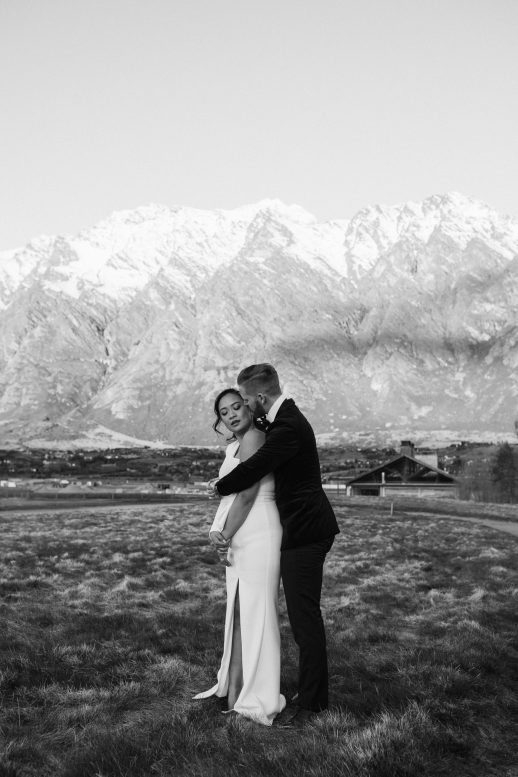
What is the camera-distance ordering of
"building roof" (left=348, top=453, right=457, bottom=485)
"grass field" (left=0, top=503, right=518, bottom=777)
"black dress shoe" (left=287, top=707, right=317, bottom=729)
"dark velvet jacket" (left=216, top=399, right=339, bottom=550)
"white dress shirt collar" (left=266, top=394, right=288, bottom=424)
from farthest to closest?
"building roof" (left=348, top=453, right=457, bottom=485)
"white dress shirt collar" (left=266, top=394, right=288, bottom=424)
"dark velvet jacket" (left=216, top=399, right=339, bottom=550)
"black dress shoe" (left=287, top=707, right=317, bottom=729)
"grass field" (left=0, top=503, right=518, bottom=777)

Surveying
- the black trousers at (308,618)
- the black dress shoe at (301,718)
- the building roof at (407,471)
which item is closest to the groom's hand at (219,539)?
the black trousers at (308,618)

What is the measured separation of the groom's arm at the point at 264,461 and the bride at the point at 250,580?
25cm

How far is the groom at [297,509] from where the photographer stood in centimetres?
682

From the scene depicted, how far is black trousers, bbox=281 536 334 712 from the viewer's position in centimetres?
683

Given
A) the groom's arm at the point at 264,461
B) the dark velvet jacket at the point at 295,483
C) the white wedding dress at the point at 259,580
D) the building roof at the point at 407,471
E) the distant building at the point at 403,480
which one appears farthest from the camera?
the building roof at the point at 407,471

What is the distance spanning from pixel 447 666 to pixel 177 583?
8.03 meters

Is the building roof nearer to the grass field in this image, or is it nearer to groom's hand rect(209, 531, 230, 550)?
the grass field

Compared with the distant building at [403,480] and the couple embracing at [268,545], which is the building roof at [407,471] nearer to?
the distant building at [403,480]

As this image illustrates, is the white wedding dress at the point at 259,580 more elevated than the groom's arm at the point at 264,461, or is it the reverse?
the groom's arm at the point at 264,461

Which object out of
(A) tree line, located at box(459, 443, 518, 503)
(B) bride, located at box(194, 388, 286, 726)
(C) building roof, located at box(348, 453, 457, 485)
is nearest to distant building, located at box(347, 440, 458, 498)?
(C) building roof, located at box(348, 453, 457, 485)

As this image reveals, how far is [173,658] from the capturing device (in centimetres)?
870

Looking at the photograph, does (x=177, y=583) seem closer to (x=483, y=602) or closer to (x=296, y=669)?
(x=483, y=602)

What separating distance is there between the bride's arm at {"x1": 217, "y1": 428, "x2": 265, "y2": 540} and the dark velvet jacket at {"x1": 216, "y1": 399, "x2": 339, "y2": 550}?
0.53 feet

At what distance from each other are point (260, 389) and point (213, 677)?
341cm
